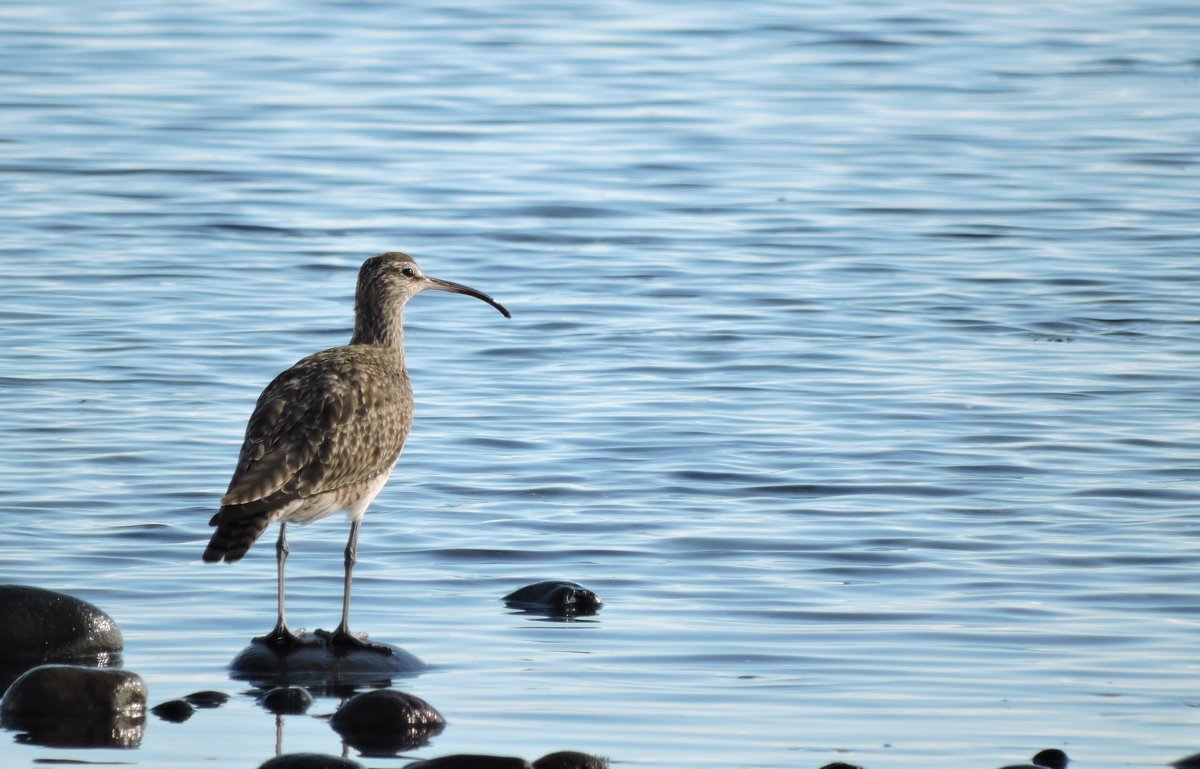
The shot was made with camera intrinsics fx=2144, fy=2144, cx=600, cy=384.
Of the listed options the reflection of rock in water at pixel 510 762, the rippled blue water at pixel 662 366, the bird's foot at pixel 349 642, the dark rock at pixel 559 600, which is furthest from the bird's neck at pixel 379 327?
the reflection of rock in water at pixel 510 762

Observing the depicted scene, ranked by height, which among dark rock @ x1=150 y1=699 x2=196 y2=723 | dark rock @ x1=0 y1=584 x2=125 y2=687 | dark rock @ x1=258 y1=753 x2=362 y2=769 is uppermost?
dark rock @ x1=0 y1=584 x2=125 y2=687

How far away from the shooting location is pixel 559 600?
10.9 metres

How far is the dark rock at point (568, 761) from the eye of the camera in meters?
8.16

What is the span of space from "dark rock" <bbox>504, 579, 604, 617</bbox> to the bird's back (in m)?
1.01

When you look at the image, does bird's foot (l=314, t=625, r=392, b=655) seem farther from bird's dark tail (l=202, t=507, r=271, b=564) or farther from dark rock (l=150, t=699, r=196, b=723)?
dark rock (l=150, t=699, r=196, b=723)

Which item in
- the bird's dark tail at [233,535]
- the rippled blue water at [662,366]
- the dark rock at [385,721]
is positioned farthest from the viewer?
the rippled blue water at [662,366]

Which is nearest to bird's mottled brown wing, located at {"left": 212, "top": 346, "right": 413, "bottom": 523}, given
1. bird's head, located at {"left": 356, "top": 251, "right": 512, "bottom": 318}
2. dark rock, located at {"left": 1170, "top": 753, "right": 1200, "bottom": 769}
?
bird's head, located at {"left": 356, "top": 251, "right": 512, "bottom": 318}

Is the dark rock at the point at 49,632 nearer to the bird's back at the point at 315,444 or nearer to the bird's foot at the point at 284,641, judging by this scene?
the bird's foot at the point at 284,641

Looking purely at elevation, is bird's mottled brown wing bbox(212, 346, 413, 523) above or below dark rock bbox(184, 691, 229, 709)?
above

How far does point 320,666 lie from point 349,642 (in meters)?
0.19

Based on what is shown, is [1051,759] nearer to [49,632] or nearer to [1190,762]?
[1190,762]

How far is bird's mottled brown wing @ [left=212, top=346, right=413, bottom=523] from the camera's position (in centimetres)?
970

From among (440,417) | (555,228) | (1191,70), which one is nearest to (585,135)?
(555,228)

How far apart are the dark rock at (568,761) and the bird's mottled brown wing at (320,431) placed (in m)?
2.07
